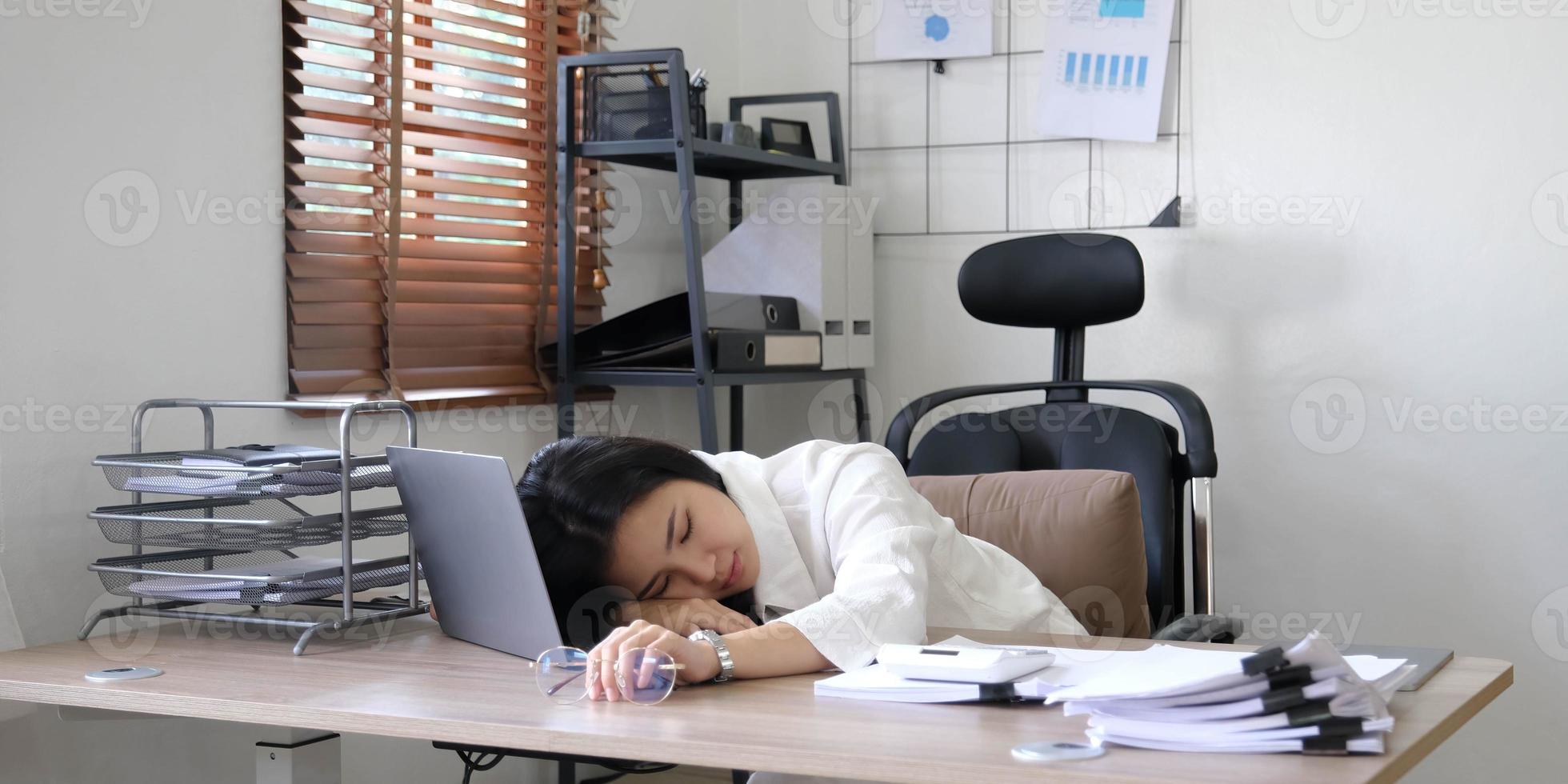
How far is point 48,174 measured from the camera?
69.3 inches

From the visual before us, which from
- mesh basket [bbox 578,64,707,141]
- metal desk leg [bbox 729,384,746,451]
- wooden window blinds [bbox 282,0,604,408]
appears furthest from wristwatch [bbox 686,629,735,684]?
metal desk leg [bbox 729,384,746,451]

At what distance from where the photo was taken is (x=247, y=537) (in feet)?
5.13

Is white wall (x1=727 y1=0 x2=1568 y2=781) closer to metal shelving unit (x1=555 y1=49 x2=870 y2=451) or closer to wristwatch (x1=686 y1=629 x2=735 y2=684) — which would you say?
metal shelving unit (x1=555 y1=49 x2=870 y2=451)

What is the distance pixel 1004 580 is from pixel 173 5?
4.54 ft

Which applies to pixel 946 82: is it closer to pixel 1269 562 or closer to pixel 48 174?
pixel 1269 562

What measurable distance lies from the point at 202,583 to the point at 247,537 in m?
0.09

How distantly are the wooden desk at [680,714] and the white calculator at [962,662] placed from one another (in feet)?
0.10

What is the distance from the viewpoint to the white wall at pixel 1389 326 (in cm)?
276

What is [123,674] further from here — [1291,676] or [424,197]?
[424,197]

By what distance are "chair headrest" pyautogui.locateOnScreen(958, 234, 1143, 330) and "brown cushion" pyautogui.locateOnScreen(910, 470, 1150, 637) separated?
63 centimetres

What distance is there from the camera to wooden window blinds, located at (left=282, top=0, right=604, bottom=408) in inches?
88.7

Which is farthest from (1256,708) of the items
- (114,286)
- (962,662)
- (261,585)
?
(114,286)

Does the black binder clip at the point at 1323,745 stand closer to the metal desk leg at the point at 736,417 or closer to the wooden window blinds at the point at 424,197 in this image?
the wooden window blinds at the point at 424,197

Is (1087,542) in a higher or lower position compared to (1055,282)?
lower
